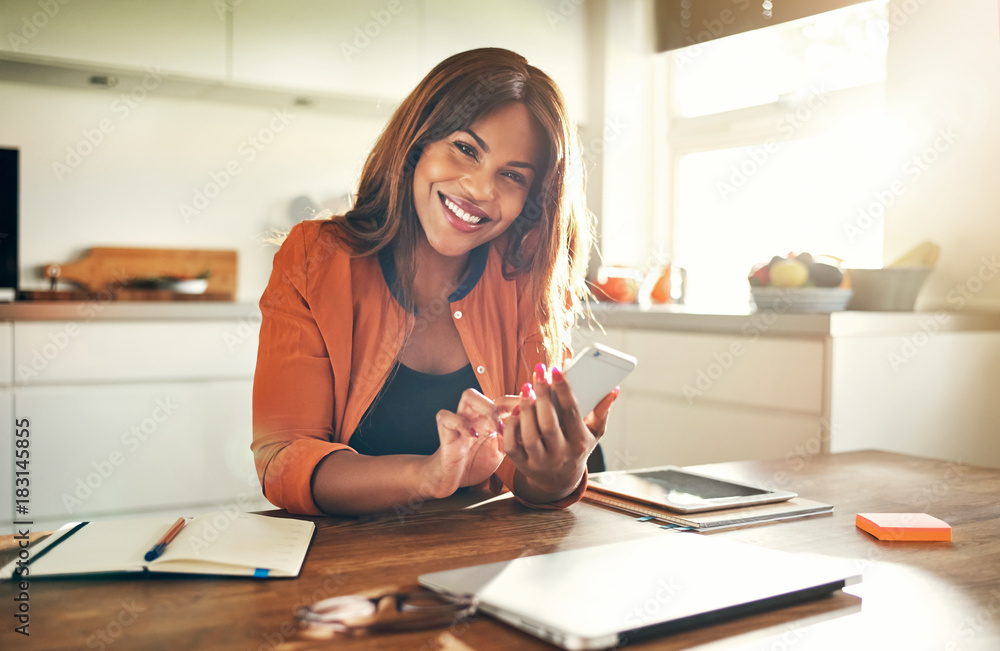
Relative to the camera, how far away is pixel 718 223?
3.39 metres

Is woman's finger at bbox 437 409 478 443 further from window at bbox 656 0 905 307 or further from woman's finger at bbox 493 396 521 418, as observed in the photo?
window at bbox 656 0 905 307

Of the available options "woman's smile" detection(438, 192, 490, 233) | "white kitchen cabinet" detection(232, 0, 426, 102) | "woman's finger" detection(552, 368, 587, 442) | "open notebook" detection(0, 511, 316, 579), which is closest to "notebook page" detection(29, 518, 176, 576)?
"open notebook" detection(0, 511, 316, 579)

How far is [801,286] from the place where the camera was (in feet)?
7.29

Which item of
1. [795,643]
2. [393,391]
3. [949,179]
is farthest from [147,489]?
[949,179]

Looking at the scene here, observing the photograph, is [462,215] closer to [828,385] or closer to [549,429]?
[549,429]

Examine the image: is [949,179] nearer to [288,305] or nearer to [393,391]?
[393,391]

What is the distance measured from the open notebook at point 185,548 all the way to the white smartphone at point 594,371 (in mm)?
310

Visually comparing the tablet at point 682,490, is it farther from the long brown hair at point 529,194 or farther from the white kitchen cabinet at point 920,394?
the white kitchen cabinet at point 920,394

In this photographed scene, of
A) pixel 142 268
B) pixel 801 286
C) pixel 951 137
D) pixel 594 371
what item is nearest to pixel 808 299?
pixel 801 286

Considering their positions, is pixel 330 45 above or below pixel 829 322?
above

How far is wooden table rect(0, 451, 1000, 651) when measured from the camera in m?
0.57

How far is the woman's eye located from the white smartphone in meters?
0.52

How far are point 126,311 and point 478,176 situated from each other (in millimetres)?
1664

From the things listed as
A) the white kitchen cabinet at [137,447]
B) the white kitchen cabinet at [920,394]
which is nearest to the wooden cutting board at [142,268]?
the white kitchen cabinet at [137,447]
